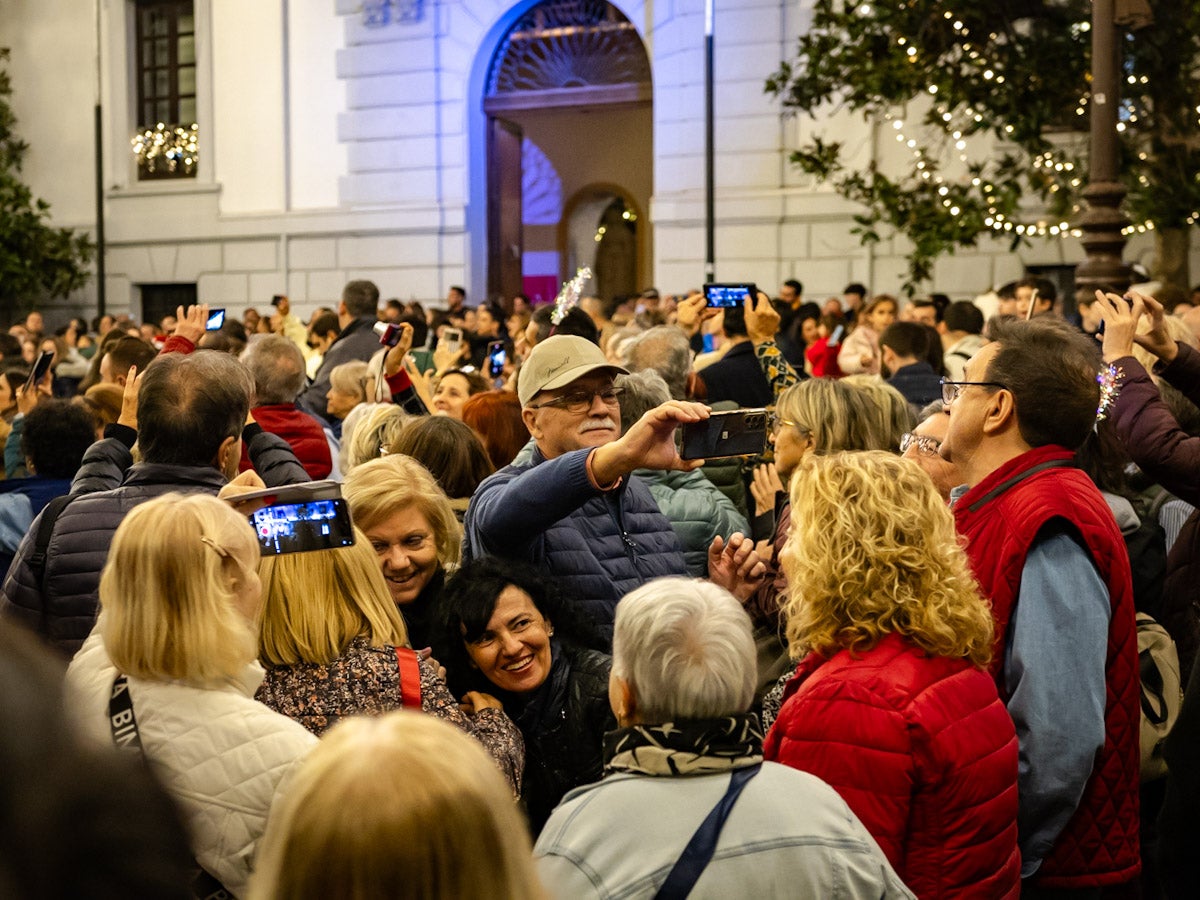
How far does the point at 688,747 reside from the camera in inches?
88.2

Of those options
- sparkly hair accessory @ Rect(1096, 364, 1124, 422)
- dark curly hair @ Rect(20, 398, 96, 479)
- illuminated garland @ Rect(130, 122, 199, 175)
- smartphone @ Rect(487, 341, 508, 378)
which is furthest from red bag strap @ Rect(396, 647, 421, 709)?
illuminated garland @ Rect(130, 122, 199, 175)

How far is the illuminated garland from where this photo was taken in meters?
21.2

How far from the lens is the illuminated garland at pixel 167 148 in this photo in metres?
21.2

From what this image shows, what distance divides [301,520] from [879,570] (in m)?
1.14

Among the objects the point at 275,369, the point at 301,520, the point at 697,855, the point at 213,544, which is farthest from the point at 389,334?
the point at 697,855

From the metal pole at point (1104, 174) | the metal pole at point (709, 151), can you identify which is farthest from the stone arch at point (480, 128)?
the metal pole at point (1104, 174)

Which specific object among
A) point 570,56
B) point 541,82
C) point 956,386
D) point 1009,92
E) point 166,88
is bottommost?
point 956,386

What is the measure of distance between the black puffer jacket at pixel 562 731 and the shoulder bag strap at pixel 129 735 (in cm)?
98

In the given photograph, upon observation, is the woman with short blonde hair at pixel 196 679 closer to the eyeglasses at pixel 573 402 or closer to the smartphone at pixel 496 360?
the eyeglasses at pixel 573 402

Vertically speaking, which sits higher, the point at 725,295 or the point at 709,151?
the point at 709,151

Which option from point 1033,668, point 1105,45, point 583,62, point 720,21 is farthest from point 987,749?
point 583,62

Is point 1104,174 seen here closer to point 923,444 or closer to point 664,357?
point 664,357

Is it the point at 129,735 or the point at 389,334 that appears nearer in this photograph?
the point at 129,735

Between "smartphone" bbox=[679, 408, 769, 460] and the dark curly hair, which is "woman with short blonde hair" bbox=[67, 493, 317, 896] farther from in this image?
the dark curly hair
